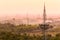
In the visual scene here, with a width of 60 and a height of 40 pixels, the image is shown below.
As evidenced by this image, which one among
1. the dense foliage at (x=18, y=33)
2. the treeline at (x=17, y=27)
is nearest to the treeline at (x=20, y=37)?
the dense foliage at (x=18, y=33)

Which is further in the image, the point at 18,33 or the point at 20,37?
the point at 18,33

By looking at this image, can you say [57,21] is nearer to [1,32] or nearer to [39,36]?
[39,36]

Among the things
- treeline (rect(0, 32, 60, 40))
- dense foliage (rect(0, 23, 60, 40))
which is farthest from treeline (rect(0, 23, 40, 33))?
treeline (rect(0, 32, 60, 40))

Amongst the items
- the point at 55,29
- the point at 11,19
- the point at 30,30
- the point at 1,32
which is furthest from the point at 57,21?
the point at 1,32

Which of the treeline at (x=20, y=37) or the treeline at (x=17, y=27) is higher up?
the treeline at (x=17, y=27)

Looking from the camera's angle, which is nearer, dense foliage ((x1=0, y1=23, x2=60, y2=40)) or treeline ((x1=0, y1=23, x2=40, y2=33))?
dense foliage ((x1=0, y1=23, x2=60, y2=40))

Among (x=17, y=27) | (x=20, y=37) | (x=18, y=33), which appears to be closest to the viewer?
(x=20, y=37)

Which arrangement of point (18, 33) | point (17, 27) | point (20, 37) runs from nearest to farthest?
point (20, 37)
point (18, 33)
point (17, 27)

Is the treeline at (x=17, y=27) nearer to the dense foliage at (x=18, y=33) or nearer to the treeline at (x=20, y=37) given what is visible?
the dense foliage at (x=18, y=33)

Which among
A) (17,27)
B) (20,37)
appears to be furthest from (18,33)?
(17,27)

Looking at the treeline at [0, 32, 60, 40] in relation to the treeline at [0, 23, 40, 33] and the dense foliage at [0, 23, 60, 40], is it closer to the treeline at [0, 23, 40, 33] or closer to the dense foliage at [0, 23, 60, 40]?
the dense foliage at [0, 23, 60, 40]

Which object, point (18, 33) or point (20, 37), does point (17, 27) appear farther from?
point (20, 37)
